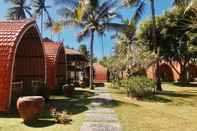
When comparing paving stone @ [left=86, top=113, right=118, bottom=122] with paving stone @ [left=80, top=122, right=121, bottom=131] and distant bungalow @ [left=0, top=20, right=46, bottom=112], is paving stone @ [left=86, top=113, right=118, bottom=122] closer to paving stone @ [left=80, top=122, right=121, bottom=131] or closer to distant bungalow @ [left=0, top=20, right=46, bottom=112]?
paving stone @ [left=80, top=122, right=121, bottom=131]

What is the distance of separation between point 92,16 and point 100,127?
23.6m

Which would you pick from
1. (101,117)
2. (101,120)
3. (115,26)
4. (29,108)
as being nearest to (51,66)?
(115,26)

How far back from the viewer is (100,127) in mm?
12891

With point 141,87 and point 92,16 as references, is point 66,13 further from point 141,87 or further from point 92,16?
point 141,87

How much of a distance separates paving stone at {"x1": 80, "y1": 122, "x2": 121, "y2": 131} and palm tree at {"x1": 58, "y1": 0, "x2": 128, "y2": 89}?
69.5 feet

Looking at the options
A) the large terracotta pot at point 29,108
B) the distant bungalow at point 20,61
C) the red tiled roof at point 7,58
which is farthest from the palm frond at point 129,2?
the large terracotta pot at point 29,108

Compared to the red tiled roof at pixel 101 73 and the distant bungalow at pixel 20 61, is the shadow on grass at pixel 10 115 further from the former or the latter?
the red tiled roof at pixel 101 73

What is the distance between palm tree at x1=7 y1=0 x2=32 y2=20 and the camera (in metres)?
55.2

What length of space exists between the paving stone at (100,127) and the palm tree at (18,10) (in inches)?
1726

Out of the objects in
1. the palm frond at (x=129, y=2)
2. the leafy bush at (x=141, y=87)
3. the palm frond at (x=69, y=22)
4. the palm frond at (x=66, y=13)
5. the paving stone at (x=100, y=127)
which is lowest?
the paving stone at (x=100, y=127)

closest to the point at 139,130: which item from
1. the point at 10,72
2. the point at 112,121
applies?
the point at 112,121

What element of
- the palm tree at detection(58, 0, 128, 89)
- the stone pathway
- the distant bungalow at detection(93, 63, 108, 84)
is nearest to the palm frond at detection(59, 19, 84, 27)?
the palm tree at detection(58, 0, 128, 89)

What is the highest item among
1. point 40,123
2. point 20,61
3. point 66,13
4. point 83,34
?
point 66,13

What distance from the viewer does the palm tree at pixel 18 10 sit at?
2173 inches
